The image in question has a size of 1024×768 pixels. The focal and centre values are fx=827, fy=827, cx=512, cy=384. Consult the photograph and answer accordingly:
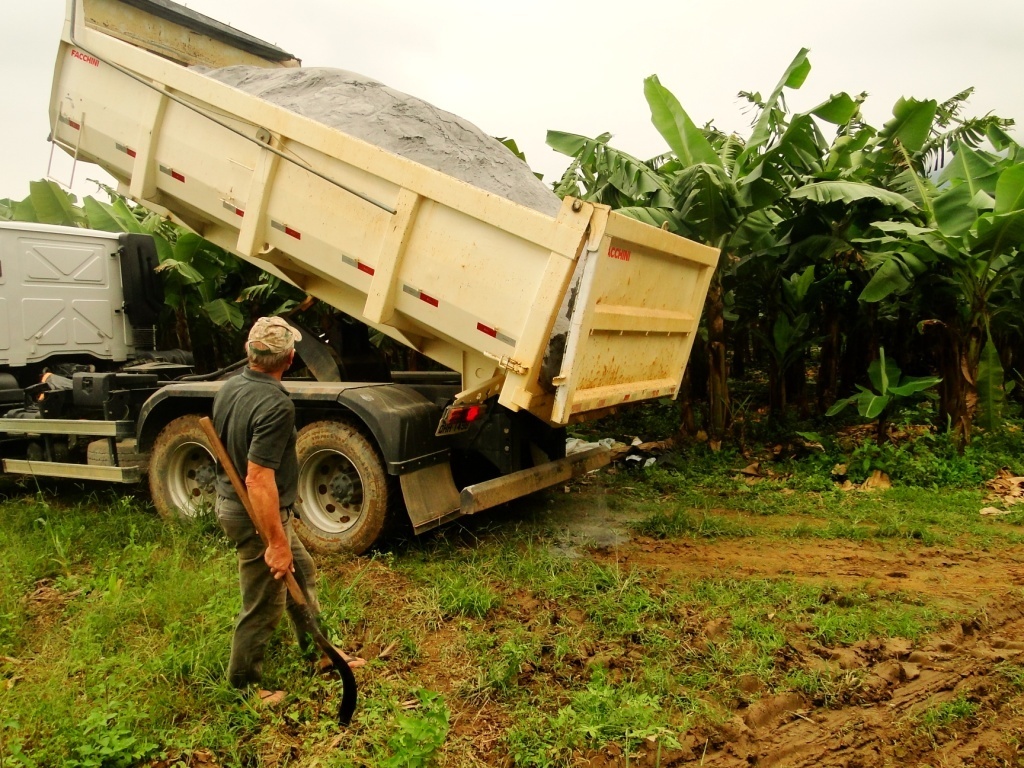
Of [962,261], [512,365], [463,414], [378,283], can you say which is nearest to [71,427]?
[378,283]

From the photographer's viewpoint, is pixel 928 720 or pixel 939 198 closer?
pixel 928 720

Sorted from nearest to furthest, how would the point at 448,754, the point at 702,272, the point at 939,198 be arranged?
the point at 448,754 < the point at 702,272 < the point at 939,198

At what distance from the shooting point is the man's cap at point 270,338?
344 cm

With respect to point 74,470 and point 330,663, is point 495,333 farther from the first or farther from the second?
point 74,470

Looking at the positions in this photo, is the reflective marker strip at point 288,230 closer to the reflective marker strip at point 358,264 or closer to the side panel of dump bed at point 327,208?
the side panel of dump bed at point 327,208

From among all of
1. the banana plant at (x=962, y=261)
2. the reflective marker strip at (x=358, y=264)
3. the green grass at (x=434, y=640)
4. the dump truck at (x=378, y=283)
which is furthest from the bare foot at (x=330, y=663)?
the banana plant at (x=962, y=261)

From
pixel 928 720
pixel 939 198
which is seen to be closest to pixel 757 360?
pixel 939 198

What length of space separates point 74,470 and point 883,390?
6945mm

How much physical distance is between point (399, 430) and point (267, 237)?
1.71 m

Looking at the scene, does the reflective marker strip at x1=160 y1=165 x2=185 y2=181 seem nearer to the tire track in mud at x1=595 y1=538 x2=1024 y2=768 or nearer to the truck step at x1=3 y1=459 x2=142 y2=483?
the truck step at x1=3 y1=459 x2=142 y2=483

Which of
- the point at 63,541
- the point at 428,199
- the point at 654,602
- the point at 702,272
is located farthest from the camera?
the point at 702,272

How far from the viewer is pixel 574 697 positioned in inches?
138

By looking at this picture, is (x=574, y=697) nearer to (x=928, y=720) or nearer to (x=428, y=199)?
(x=928, y=720)

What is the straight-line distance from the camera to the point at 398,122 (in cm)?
570
